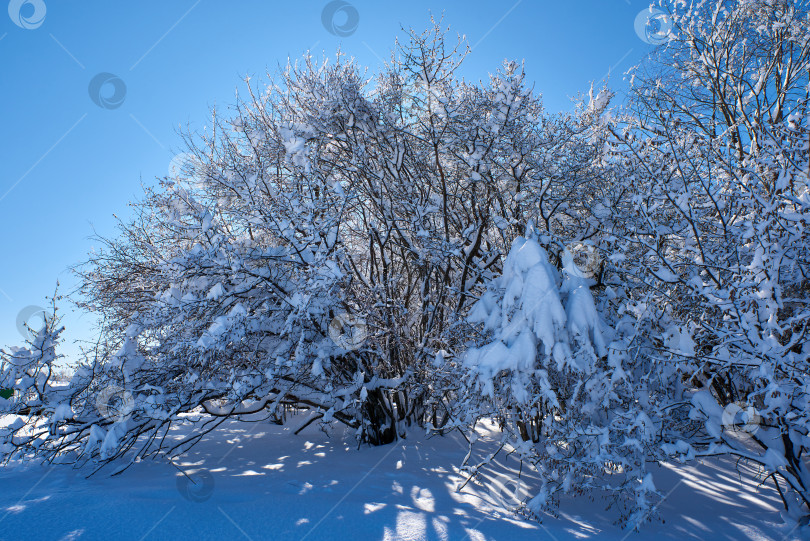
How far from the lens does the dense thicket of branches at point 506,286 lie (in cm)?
397

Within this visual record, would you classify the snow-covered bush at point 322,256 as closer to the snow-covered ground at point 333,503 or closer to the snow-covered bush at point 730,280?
the snow-covered ground at point 333,503

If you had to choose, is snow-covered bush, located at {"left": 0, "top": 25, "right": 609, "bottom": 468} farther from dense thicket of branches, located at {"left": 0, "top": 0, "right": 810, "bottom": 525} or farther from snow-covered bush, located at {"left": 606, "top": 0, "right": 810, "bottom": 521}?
snow-covered bush, located at {"left": 606, "top": 0, "right": 810, "bottom": 521}

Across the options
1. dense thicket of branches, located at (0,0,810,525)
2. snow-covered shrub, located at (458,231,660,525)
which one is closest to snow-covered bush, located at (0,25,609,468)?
dense thicket of branches, located at (0,0,810,525)

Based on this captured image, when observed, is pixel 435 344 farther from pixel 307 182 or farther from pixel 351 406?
pixel 307 182

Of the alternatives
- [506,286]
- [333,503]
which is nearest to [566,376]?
[506,286]

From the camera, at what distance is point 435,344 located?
6.82 meters

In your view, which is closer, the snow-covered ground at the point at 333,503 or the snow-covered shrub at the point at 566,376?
the snow-covered ground at the point at 333,503

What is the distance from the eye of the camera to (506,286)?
4863 mm

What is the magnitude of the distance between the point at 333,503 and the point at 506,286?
9.57 feet

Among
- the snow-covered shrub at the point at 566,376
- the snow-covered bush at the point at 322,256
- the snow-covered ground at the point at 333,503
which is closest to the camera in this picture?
the snow-covered ground at the point at 333,503

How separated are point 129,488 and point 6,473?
2.41 m

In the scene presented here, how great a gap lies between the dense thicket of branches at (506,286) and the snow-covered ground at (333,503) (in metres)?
0.36

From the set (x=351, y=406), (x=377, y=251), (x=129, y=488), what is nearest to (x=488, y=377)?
(x=351, y=406)

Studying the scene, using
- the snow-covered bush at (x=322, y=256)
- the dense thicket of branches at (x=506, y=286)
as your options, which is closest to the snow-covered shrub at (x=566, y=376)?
the dense thicket of branches at (x=506, y=286)
